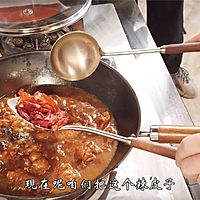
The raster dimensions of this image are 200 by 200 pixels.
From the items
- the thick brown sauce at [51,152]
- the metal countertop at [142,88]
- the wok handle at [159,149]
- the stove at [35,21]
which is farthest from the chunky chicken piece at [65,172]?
the stove at [35,21]

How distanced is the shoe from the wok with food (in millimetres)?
1152

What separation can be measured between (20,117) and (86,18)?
869 mm

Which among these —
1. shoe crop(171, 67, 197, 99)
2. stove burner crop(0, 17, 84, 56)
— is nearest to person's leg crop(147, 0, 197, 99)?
shoe crop(171, 67, 197, 99)

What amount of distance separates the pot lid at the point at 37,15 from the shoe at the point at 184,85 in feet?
3.84

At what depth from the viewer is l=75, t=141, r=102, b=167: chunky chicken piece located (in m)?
1.18

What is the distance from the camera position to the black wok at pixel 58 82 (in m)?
1.31

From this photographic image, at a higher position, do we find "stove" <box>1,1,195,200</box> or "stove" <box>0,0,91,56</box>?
"stove" <box>0,0,91,56</box>

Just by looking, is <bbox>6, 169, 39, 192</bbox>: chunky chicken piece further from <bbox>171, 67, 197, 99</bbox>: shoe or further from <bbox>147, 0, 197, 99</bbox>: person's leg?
<bbox>171, 67, 197, 99</bbox>: shoe

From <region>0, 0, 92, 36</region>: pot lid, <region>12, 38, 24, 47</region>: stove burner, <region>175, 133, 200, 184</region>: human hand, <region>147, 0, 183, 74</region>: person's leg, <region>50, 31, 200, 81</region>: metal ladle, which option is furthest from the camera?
<region>147, 0, 183, 74</region>: person's leg

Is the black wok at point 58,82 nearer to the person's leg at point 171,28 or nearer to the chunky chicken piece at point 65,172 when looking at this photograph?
the chunky chicken piece at point 65,172

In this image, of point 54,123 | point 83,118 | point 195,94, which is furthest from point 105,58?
point 195,94

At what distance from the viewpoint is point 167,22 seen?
222 centimetres

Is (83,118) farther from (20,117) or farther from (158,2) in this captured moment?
(158,2)

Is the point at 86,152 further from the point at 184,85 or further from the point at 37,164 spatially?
the point at 184,85
